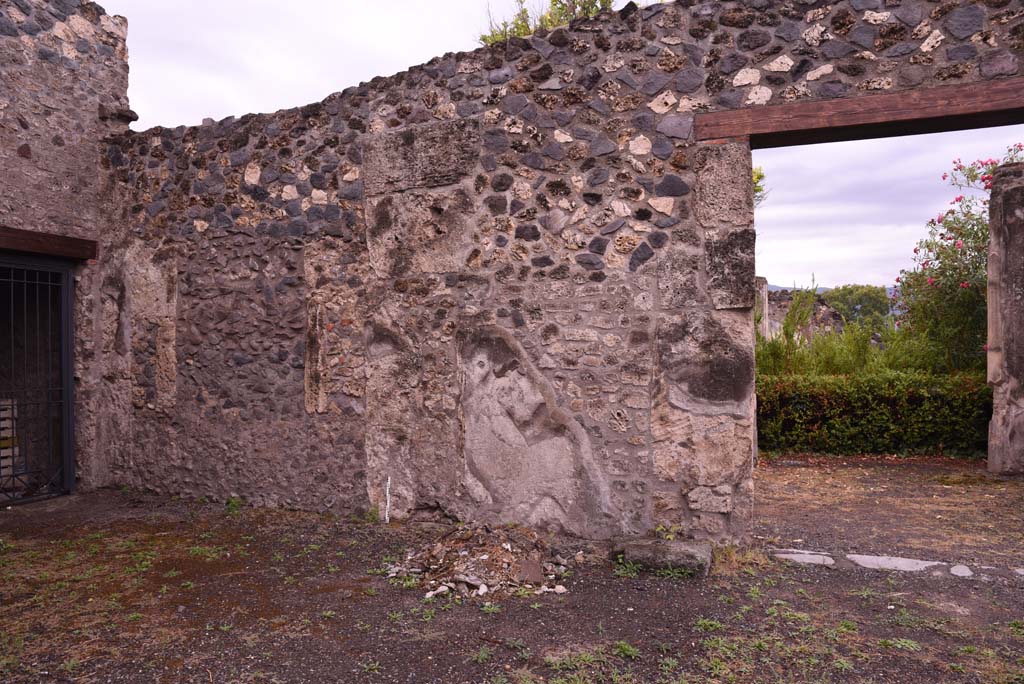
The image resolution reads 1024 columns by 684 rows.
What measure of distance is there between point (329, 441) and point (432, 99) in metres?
2.40

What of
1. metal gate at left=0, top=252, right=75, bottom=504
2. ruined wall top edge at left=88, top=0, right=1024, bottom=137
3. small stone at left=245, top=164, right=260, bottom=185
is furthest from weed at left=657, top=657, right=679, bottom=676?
metal gate at left=0, top=252, right=75, bottom=504

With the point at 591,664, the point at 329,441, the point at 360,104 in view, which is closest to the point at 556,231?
the point at 360,104

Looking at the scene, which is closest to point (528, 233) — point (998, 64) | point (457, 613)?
point (457, 613)

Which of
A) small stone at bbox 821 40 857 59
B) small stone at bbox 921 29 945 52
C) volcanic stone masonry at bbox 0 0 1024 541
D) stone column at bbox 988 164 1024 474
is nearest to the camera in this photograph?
small stone at bbox 921 29 945 52

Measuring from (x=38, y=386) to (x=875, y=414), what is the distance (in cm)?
802

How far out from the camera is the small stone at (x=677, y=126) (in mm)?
4166

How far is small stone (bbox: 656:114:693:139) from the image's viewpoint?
4.17 m

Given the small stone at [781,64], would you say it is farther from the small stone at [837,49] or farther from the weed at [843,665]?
the weed at [843,665]

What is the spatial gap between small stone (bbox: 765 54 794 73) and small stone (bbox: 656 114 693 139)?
48cm

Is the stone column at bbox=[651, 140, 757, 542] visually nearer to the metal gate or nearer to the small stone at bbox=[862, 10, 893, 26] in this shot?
the small stone at bbox=[862, 10, 893, 26]

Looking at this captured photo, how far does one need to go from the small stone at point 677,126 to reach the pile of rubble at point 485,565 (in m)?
2.43

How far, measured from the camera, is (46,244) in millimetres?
5648

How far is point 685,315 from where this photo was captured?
4.16 meters

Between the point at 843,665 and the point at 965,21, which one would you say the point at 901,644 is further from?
the point at 965,21
